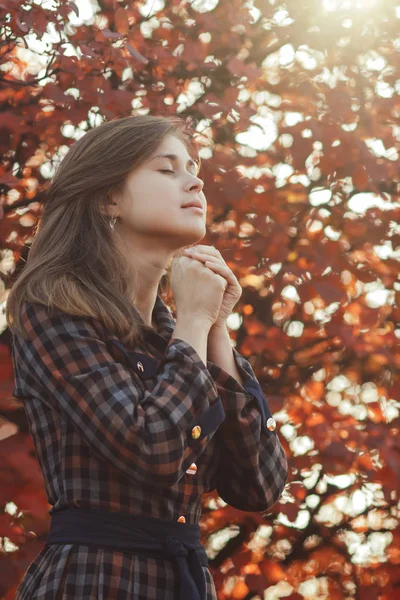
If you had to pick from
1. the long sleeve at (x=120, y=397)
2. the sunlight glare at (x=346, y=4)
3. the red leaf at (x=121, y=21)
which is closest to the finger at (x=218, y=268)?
the long sleeve at (x=120, y=397)

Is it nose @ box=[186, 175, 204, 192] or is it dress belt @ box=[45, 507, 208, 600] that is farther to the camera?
nose @ box=[186, 175, 204, 192]

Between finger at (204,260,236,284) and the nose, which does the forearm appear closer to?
finger at (204,260,236,284)

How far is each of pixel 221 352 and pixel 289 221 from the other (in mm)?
1678

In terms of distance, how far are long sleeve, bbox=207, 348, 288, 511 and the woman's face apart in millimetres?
359

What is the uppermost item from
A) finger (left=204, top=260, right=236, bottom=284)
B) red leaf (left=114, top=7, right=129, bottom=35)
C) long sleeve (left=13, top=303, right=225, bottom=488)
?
long sleeve (left=13, top=303, right=225, bottom=488)

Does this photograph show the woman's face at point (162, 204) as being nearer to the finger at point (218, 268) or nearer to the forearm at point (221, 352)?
the finger at point (218, 268)

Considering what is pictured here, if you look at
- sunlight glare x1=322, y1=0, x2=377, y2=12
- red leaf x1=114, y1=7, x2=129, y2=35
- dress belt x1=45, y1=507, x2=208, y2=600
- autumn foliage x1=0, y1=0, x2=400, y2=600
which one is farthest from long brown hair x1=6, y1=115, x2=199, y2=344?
sunlight glare x1=322, y1=0, x2=377, y2=12

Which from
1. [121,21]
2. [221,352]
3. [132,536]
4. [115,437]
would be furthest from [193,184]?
[121,21]

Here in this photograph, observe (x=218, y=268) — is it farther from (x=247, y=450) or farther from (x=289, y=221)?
(x=289, y=221)

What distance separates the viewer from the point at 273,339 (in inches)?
151

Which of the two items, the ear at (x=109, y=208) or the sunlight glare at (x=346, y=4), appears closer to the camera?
the ear at (x=109, y=208)

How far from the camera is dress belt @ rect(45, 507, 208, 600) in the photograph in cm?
191

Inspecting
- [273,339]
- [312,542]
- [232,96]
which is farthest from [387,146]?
[312,542]

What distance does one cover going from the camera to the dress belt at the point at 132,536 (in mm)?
1911
